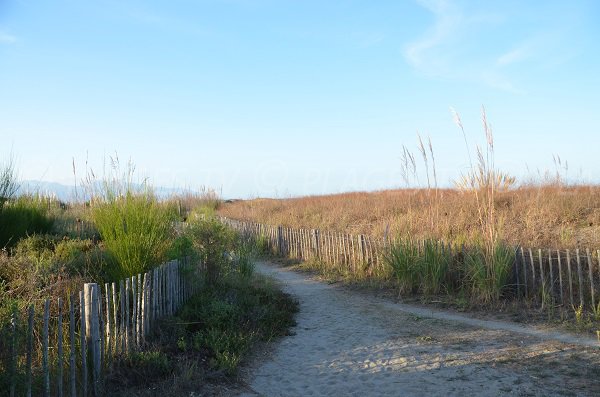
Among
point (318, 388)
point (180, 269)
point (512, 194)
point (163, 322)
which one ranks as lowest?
point (318, 388)

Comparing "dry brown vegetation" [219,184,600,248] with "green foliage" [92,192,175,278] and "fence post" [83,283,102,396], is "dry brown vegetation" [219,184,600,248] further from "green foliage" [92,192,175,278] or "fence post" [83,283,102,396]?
"fence post" [83,283,102,396]

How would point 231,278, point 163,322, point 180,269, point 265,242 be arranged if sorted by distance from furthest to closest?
1. point 265,242
2. point 231,278
3. point 180,269
4. point 163,322

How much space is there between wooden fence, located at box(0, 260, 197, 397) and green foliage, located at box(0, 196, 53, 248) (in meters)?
3.33

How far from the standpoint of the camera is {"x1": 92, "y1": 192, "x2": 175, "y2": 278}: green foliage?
670cm

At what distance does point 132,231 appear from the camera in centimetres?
675

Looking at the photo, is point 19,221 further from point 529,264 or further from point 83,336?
point 529,264

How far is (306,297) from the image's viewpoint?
9594 mm

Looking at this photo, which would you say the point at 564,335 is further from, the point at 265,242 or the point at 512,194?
the point at 265,242

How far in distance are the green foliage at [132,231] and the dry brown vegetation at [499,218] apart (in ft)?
16.9

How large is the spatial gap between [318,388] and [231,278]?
177 inches

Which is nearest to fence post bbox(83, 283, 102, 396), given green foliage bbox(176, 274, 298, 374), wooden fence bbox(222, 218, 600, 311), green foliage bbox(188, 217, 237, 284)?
green foliage bbox(176, 274, 298, 374)

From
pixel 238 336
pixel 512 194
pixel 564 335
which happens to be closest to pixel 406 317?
pixel 564 335

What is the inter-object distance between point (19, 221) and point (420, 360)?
792 cm

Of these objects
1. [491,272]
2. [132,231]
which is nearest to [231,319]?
[132,231]
